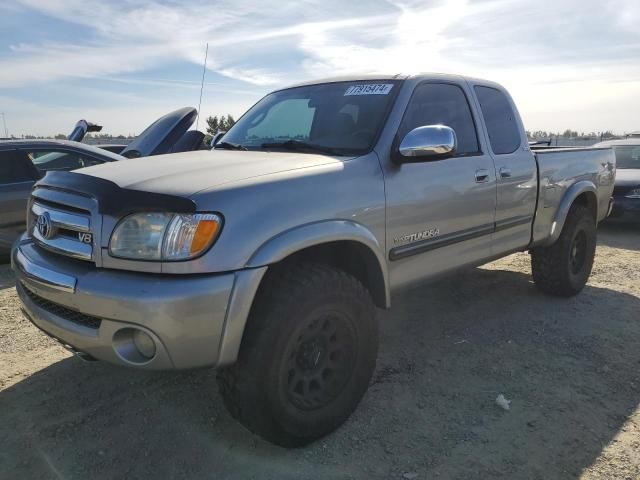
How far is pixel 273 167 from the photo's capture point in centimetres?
269

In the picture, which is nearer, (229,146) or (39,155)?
(229,146)

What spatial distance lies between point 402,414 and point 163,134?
4.06 metres

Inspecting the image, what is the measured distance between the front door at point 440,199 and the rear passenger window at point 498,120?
0.76 ft

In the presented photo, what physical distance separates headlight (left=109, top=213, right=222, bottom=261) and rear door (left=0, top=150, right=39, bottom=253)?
14.5ft

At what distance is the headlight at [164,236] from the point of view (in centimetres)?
224

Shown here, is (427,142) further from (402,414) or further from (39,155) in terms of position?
(39,155)

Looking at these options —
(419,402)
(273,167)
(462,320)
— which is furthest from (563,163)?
(273,167)

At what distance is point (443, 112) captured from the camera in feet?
12.1

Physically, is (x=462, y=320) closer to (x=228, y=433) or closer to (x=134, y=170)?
(x=228, y=433)

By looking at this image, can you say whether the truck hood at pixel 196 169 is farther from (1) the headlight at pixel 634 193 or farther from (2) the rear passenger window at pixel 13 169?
(1) the headlight at pixel 634 193

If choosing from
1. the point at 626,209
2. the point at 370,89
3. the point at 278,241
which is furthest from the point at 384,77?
the point at 626,209

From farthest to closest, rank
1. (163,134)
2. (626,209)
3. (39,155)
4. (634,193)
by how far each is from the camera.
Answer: (634,193) < (626,209) < (39,155) < (163,134)

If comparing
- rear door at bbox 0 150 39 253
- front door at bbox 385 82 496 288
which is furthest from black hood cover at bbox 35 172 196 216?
rear door at bbox 0 150 39 253

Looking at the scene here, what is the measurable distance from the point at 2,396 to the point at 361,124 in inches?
105
